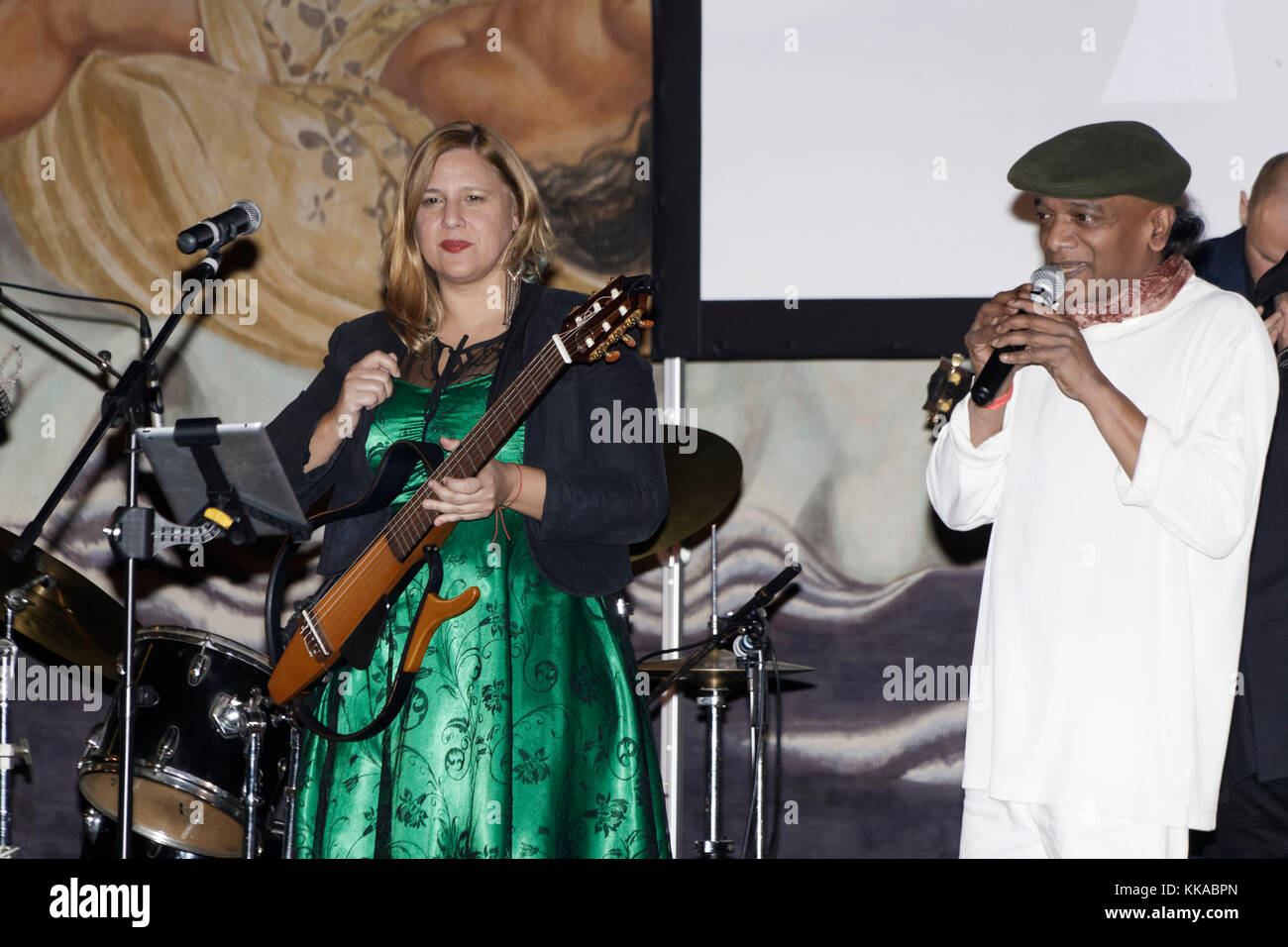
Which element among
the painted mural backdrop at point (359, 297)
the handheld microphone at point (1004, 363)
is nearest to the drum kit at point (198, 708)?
the painted mural backdrop at point (359, 297)

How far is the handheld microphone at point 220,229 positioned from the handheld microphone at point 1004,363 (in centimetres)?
122

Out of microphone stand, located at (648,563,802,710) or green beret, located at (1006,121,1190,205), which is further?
microphone stand, located at (648,563,802,710)

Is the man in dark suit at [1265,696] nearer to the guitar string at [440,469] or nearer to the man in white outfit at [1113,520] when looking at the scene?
the man in white outfit at [1113,520]

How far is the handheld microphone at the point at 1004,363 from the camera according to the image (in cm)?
212

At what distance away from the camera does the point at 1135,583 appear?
2.00 metres

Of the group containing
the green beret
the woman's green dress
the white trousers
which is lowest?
the white trousers

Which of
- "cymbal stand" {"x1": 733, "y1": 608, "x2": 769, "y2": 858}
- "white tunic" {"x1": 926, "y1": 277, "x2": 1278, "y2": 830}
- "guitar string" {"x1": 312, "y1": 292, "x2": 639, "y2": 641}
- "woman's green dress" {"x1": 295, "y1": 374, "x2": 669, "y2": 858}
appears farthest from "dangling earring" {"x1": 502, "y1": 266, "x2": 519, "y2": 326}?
"cymbal stand" {"x1": 733, "y1": 608, "x2": 769, "y2": 858}

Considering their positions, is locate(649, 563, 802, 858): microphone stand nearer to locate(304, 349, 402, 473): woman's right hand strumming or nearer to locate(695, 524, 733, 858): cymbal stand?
locate(695, 524, 733, 858): cymbal stand

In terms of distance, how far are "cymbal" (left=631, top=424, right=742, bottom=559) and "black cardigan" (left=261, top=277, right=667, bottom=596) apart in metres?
0.79

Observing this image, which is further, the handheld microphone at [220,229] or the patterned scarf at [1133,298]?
the handheld microphone at [220,229]

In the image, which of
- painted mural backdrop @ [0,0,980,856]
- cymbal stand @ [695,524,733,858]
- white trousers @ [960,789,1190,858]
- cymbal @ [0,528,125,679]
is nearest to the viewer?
white trousers @ [960,789,1190,858]

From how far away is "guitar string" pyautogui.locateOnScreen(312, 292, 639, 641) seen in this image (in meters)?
2.24

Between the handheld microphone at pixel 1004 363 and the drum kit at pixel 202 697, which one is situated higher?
the handheld microphone at pixel 1004 363

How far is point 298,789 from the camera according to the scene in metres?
2.25
